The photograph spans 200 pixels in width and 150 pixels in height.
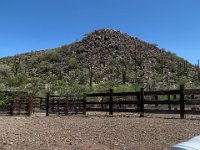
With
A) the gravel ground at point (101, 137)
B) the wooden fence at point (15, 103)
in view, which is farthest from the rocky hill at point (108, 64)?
the gravel ground at point (101, 137)

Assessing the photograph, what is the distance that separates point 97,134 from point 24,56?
237 ft

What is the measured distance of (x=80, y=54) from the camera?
7444 centimetres

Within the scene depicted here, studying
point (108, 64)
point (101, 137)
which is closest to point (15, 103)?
point (101, 137)

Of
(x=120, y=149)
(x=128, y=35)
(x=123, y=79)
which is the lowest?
(x=120, y=149)

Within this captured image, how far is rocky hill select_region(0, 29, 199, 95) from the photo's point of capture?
199 feet

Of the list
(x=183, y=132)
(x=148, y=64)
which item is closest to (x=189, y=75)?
(x=148, y=64)

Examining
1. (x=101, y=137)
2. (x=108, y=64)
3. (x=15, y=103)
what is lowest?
(x=101, y=137)

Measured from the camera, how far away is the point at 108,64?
69.1 m

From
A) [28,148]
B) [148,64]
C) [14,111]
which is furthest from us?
[148,64]

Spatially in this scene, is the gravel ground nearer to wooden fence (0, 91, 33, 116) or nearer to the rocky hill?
wooden fence (0, 91, 33, 116)

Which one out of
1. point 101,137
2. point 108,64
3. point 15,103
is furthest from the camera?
point 108,64

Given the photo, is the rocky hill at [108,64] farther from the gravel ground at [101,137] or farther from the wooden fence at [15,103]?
the gravel ground at [101,137]

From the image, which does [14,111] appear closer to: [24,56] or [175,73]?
[175,73]

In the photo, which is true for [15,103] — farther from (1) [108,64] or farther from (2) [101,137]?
(1) [108,64]
